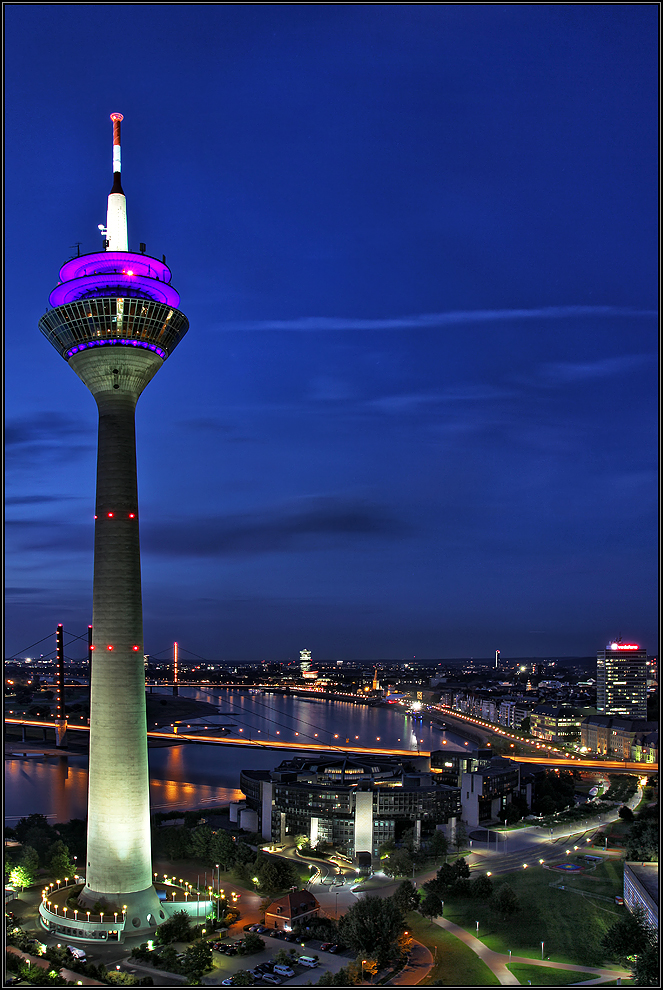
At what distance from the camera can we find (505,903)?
1267 centimetres

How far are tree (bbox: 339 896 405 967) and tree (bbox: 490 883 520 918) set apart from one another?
7.75 ft

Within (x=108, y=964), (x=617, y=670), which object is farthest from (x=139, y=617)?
(x=617, y=670)

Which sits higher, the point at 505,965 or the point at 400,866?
the point at 505,965

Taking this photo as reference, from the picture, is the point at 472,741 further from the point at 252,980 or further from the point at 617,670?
the point at 252,980

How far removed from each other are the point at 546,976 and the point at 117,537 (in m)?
8.54

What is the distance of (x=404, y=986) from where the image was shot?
9.95 m

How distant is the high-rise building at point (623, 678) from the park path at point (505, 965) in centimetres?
4106

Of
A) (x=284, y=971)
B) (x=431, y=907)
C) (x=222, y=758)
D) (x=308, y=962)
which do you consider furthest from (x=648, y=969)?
(x=222, y=758)

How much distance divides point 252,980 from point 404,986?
1.92m

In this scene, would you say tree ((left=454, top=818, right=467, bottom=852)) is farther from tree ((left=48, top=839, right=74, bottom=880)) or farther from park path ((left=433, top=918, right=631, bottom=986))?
tree ((left=48, top=839, right=74, bottom=880))

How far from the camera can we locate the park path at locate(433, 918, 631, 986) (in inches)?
404

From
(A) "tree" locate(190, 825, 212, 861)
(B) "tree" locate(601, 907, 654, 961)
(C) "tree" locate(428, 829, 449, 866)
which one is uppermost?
(B) "tree" locate(601, 907, 654, 961)

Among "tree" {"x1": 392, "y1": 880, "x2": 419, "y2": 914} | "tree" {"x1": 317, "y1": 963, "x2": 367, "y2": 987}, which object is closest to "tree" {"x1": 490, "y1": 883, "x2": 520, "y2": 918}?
"tree" {"x1": 392, "y1": 880, "x2": 419, "y2": 914}

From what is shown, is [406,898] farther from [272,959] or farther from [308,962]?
[272,959]
